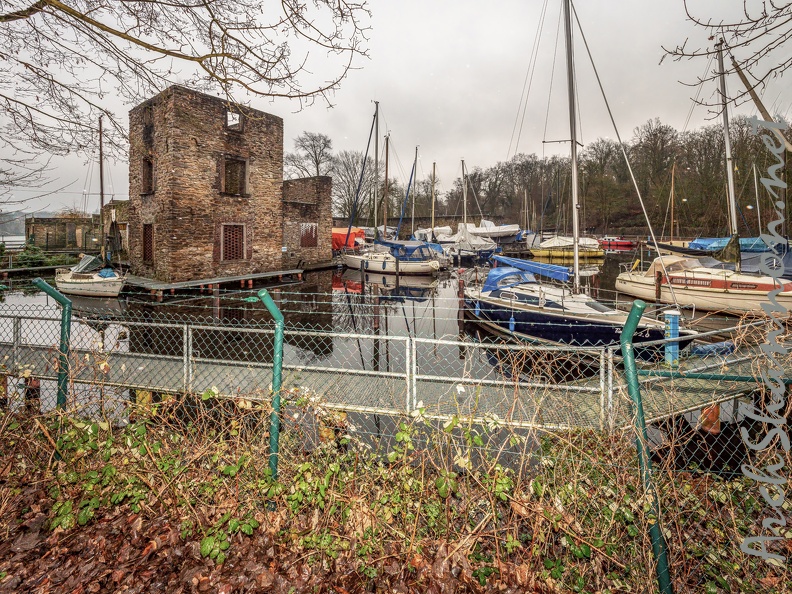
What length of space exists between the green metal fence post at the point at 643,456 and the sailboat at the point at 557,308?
254 inches

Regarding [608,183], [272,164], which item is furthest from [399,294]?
[608,183]

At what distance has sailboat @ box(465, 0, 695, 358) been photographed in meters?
9.64

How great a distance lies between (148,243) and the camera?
66.3ft

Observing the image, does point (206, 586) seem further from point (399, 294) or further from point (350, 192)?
point (350, 192)

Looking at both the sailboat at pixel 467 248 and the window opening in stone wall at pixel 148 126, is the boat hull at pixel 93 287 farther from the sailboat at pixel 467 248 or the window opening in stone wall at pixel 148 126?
the sailboat at pixel 467 248

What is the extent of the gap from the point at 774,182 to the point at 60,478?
523cm

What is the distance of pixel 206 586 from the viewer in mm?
2281

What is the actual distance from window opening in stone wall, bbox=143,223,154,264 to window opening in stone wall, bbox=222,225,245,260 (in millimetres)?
3258

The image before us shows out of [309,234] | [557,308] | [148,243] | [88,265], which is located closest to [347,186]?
[309,234]

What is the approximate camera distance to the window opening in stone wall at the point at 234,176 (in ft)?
69.6

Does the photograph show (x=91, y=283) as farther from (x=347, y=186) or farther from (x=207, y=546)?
(x=347, y=186)

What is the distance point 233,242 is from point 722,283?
21036mm

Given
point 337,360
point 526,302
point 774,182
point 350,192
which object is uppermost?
point 350,192

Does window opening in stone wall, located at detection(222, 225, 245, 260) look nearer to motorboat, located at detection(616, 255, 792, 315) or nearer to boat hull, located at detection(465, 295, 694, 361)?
boat hull, located at detection(465, 295, 694, 361)
